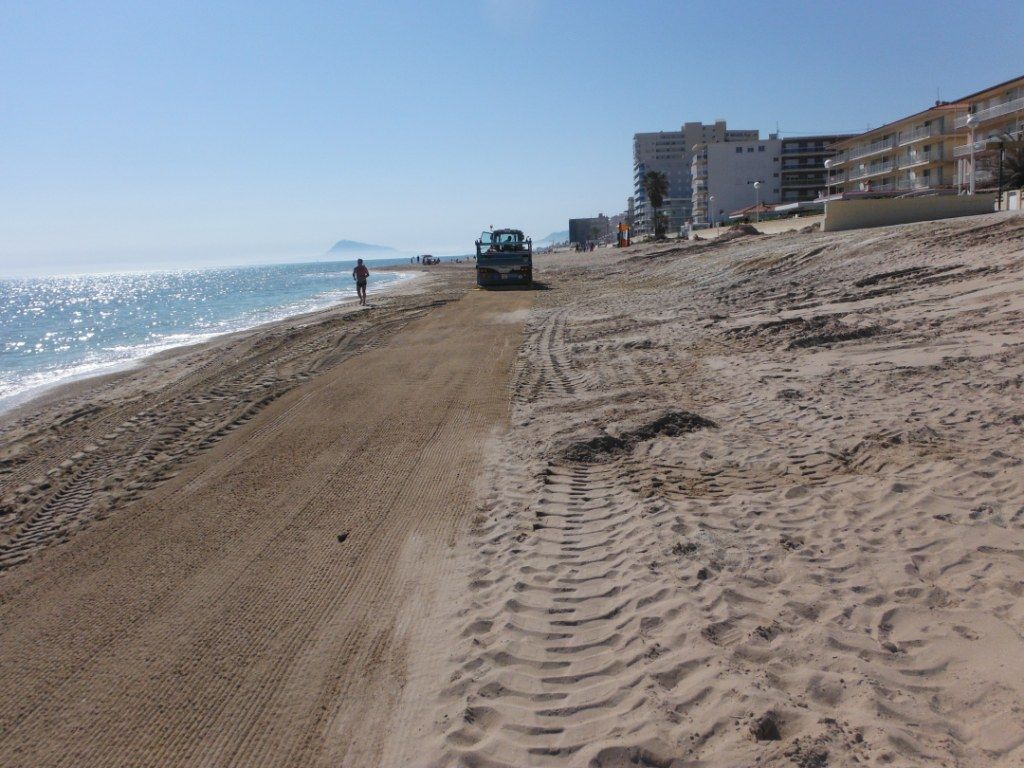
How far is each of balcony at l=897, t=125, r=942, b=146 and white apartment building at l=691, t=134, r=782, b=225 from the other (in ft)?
140

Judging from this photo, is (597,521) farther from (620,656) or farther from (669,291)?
(669,291)

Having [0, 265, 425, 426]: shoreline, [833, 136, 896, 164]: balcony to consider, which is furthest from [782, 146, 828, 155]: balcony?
[0, 265, 425, 426]: shoreline

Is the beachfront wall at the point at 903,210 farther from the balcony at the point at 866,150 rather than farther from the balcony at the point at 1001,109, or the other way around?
the balcony at the point at 866,150

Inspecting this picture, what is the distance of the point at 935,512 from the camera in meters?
4.54

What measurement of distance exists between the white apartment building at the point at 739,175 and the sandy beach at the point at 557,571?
3888 inches

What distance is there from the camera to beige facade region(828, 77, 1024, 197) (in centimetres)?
4381

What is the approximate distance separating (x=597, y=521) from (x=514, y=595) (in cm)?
120

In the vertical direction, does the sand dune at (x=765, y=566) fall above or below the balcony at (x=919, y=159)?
below

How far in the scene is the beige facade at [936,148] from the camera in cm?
4381

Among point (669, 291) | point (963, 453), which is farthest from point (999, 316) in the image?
point (669, 291)

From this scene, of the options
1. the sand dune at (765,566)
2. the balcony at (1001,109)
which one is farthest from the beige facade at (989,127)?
the sand dune at (765,566)

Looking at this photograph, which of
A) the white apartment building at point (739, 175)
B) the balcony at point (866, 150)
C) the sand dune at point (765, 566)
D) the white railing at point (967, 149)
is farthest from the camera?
the white apartment building at point (739, 175)

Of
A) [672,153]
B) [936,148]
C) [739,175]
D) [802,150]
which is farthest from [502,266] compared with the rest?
[672,153]

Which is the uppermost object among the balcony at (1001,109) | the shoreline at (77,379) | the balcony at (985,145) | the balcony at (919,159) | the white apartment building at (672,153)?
the white apartment building at (672,153)
